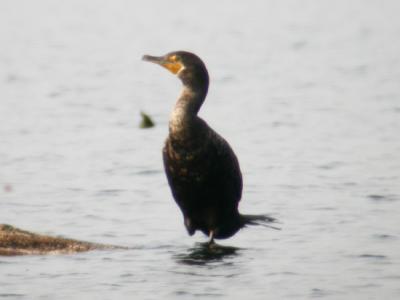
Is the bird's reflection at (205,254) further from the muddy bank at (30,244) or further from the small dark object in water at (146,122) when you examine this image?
the small dark object in water at (146,122)

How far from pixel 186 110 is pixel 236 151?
18.1 feet

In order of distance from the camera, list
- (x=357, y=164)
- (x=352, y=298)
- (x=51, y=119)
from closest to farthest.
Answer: (x=352, y=298) < (x=357, y=164) < (x=51, y=119)

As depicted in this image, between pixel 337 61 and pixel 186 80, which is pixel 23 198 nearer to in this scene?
pixel 186 80

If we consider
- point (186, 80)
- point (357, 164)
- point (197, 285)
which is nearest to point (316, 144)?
point (357, 164)

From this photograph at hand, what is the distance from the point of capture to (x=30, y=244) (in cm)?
1042

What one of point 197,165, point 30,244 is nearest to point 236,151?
point 197,165

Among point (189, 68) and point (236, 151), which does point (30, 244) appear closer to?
point (189, 68)

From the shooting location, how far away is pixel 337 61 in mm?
27188

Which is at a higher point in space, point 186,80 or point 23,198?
point 186,80

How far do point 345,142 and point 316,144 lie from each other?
317mm

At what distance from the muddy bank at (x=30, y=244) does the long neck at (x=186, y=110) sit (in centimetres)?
106

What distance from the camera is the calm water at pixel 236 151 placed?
392 inches

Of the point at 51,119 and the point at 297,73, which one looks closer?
the point at 51,119

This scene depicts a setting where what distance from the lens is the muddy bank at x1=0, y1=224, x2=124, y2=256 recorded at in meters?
10.4
